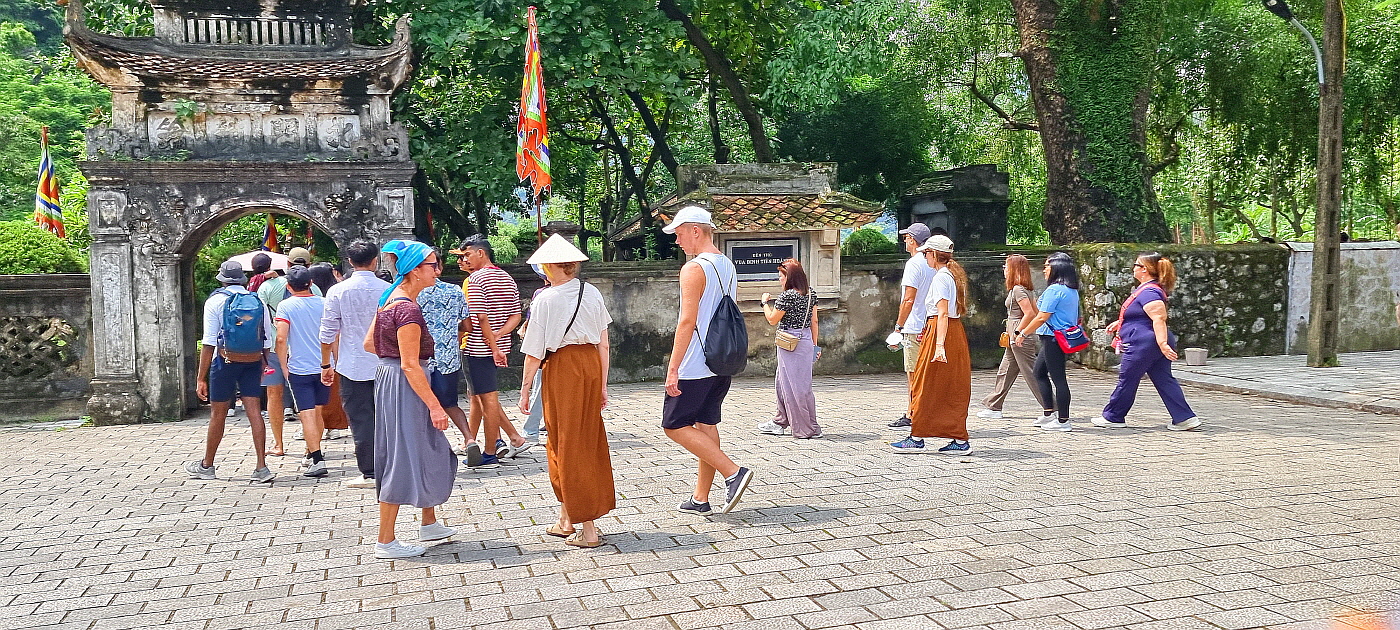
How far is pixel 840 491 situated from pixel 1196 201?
80.6 ft

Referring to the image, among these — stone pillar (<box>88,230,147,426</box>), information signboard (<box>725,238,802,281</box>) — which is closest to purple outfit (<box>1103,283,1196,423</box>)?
information signboard (<box>725,238,802,281</box>)

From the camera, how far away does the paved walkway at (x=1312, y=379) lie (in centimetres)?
1134

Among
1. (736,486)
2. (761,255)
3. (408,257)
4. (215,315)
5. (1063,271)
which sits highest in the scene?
(761,255)

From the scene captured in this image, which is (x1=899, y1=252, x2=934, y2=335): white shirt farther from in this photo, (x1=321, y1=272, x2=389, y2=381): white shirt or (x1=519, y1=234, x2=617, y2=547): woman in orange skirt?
(x1=321, y1=272, x2=389, y2=381): white shirt

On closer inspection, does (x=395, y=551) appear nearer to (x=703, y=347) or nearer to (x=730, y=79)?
(x=703, y=347)

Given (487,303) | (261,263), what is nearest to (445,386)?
(487,303)

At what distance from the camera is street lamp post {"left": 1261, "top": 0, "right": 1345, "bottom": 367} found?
13745 mm

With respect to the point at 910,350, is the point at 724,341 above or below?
above

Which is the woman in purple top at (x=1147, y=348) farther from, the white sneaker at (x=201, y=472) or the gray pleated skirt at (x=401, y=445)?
the white sneaker at (x=201, y=472)

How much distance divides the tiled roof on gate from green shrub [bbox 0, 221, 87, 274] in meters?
8.98

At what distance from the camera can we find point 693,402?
20.0ft

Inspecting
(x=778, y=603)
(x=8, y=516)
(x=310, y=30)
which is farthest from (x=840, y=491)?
(x=310, y=30)

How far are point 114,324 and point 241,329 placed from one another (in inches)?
212

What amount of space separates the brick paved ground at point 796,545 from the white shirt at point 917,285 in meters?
1.06
